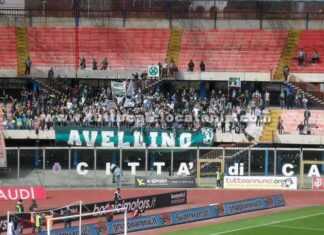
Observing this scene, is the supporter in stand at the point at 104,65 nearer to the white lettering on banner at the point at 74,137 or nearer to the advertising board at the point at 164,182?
the white lettering on banner at the point at 74,137

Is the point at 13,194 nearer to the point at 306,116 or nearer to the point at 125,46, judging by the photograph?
the point at 306,116

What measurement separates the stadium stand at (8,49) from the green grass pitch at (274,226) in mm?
24633

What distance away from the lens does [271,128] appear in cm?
5306

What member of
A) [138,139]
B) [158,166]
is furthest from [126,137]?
[158,166]

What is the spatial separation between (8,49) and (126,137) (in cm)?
1408

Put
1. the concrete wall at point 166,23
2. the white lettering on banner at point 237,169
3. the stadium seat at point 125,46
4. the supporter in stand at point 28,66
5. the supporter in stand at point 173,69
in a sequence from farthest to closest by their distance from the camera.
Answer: the concrete wall at point 166,23, the stadium seat at point 125,46, the supporter in stand at point 173,69, the supporter in stand at point 28,66, the white lettering on banner at point 237,169

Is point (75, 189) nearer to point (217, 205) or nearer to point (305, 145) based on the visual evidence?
point (217, 205)

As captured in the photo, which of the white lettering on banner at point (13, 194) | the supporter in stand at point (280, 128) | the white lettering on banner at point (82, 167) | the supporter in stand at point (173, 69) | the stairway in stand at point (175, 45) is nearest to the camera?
the white lettering on banner at point (13, 194)

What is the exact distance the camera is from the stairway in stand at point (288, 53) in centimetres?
5832

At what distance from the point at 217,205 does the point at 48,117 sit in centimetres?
1556

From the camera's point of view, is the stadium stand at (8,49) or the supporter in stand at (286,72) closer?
the supporter in stand at (286,72)

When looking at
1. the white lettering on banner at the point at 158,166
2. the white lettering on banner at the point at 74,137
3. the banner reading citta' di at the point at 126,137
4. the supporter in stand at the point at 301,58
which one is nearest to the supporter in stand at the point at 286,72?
the supporter in stand at the point at 301,58

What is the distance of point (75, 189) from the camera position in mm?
47844

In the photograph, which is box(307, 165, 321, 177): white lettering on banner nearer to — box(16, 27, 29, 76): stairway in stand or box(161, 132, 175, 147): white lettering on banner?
box(161, 132, 175, 147): white lettering on banner
